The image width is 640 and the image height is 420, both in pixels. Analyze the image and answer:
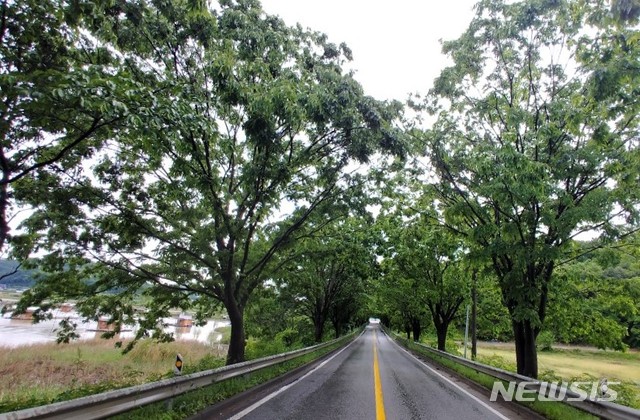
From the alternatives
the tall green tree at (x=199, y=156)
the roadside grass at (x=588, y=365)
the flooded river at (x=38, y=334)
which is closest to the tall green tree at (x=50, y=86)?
the tall green tree at (x=199, y=156)

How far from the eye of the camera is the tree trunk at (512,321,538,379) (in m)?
11.0

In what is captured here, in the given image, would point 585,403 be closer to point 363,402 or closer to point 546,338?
point 363,402

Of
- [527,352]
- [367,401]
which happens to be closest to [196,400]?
[367,401]

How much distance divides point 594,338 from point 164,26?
1614 centimetres

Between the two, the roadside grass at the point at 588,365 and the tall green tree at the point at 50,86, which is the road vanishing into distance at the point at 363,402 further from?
the roadside grass at the point at 588,365

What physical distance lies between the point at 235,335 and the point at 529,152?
34.2ft

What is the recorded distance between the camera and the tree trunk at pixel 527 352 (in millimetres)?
10961

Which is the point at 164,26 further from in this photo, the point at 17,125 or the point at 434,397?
the point at 434,397

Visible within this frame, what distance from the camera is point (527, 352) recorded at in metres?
11.1

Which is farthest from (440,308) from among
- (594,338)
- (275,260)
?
(275,260)

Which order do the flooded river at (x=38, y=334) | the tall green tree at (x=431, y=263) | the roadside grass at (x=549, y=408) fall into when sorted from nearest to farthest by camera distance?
1. the roadside grass at (x=549, y=408)
2. the tall green tree at (x=431, y=263)
3. the flooded river at (x=38, y=334)

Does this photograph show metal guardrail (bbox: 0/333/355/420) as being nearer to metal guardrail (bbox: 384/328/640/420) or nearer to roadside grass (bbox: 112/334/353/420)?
roadside grass (bbox: 112/334/353/420)

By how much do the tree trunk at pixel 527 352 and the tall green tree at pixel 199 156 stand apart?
6827mm

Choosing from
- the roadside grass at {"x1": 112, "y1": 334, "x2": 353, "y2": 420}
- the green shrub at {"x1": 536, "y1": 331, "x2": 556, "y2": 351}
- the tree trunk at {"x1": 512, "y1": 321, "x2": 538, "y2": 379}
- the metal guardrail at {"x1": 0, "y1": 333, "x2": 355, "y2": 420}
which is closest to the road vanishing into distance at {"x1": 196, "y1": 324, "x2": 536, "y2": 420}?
the roadside grass at {"x1": 112, "y1": 334, "x2": 353, "y2": 420}
